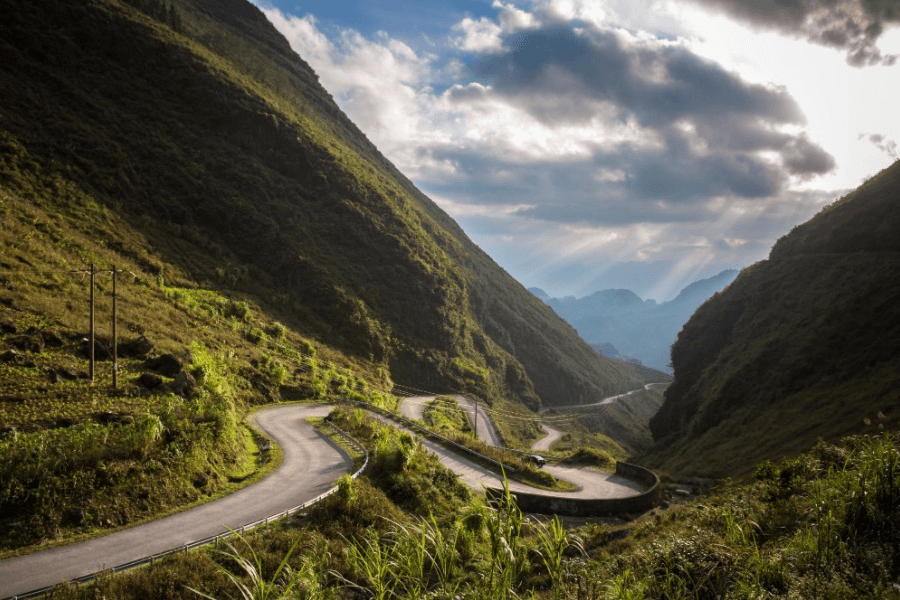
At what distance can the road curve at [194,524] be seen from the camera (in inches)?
442

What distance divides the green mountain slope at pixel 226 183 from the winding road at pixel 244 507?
3772cm

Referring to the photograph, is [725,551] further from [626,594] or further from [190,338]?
[190,338]

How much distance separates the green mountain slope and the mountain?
140 feet

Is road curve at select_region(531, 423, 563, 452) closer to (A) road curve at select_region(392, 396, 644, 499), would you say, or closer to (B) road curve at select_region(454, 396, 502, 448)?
(B) road curve at select_region(454, 396, 502, 448)

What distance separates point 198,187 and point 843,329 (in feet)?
291

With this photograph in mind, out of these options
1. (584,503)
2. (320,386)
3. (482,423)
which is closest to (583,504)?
(584,503)

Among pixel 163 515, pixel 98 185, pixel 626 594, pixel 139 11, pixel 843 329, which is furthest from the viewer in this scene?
pixel 139 11

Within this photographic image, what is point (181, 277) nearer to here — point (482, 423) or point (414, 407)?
point (414, 407)

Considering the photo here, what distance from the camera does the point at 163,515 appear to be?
49.4ft

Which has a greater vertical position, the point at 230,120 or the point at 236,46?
the point at 236,46

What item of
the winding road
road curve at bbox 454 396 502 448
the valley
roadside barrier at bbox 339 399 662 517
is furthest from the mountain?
road curve at bbox 454 396 502 448

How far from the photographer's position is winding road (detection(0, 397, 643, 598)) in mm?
11365

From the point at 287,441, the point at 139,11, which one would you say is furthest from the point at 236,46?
the point at 287,441

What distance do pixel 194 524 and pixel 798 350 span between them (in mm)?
60423
